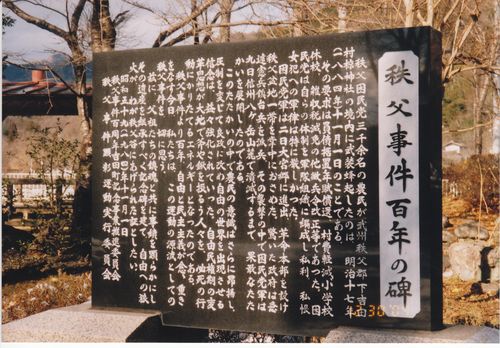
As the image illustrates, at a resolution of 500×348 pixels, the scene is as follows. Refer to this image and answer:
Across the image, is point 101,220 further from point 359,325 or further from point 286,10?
point 286,10

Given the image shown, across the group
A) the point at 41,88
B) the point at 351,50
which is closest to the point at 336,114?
the point at 351,50

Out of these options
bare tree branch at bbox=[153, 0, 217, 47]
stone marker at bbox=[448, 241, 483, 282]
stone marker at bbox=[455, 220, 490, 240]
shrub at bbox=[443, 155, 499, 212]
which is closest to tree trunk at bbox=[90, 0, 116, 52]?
bare tree branch at bbox=[153, 0, 217, 47]

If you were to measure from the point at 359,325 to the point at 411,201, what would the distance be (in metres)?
0.97

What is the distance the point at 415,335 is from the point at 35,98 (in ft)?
30.7

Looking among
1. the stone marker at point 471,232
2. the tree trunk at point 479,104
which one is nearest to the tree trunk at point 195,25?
the stone marker at point 471,232

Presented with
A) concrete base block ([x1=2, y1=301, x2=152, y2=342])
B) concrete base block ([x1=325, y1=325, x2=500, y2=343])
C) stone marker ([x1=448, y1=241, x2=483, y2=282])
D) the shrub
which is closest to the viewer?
concrete base block ([x1=325, y1=325, x2=500, y2=343])

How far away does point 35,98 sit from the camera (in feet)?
38.1

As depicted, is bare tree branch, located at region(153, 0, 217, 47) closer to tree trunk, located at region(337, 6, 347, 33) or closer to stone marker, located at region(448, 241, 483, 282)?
tree trunk, located at region(337, 6, 347, 33)

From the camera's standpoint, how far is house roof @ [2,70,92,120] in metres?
11.4

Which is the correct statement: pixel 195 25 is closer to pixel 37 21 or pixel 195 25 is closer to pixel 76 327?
pixel 37 21

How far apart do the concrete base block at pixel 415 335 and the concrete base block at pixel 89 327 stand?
1.51 m

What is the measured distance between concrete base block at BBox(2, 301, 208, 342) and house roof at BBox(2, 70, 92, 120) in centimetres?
681

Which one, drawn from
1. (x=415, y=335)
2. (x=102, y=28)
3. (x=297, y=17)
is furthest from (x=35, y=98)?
(x=415, y=335)

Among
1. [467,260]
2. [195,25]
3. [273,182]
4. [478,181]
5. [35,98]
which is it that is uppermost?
[195,25]
